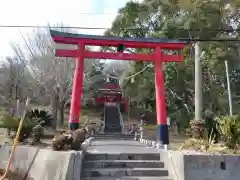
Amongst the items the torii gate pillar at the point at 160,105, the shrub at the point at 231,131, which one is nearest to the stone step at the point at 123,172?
the shrub at the point at 231,131

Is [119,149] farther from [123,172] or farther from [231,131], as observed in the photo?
[231,131]

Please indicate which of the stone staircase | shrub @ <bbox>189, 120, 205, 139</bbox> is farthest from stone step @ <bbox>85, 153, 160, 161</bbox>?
shrub @ <bbox>189, 120, 205, 139</bbox>

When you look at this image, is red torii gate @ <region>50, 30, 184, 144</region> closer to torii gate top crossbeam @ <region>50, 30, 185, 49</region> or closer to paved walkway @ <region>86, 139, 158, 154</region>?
torii gate top crossbeam @ <region>50, 30, 185, 49</region>

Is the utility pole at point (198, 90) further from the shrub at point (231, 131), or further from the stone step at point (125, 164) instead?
the stone step at point (125, 164)

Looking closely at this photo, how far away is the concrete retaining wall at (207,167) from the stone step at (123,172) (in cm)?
81

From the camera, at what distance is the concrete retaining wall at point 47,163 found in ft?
30.8

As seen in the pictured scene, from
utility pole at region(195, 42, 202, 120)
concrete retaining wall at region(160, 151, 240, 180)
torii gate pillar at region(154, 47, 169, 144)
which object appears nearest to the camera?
concrete retaining wall at region(160, 151, 240, 180)

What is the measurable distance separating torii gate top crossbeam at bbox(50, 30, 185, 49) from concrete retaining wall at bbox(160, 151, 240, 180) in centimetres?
1151

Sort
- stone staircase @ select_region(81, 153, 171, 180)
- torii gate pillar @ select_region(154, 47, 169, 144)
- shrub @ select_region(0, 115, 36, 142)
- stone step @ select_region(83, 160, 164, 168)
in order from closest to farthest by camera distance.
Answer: stone staircase @ select_region(81, 153, 171, 180) < stone step @ select_region(83, 160, 164, 168) < shrub @ select_region(0, 115, 36, 142) < torii gate pillar @ select_region(154, 47, 169, 144)

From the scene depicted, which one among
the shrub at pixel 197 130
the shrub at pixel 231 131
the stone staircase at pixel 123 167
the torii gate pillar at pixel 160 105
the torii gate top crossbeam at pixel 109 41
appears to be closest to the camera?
the stone staircase at pixel 123 167

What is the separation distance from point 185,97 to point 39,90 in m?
17.3

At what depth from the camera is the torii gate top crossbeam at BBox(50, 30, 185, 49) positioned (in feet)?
63.8

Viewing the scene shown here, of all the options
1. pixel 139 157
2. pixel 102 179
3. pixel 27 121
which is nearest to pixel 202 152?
pixel 139 157

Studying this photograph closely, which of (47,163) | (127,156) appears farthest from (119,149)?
(47,163)
